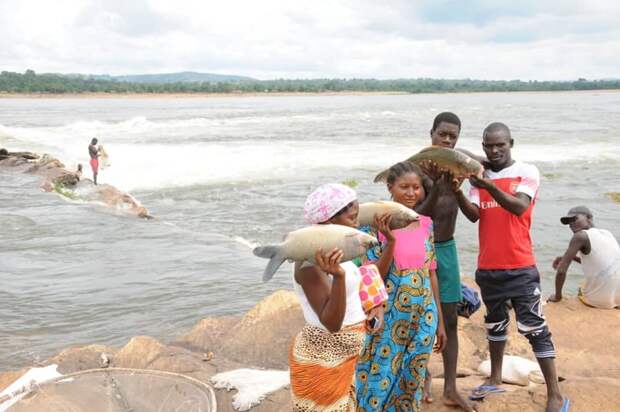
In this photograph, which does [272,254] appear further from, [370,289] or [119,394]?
[119,394]

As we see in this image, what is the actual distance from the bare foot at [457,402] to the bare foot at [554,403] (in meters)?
0.42

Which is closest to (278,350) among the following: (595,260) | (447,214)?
(447,214)

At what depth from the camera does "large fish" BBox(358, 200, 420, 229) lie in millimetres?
2969

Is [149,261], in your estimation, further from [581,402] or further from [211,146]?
[211,146]

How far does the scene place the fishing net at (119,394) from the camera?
387cm

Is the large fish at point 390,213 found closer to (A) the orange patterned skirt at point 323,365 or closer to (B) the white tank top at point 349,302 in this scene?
(B) the white tank top at point 349,302

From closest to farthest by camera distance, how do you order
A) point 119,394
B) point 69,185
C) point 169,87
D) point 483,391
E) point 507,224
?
point 507,224
point 483,391
point 119,394
point 69,185
point 169,87

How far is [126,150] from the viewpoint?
27.2 m

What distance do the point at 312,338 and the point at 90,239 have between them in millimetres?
9092

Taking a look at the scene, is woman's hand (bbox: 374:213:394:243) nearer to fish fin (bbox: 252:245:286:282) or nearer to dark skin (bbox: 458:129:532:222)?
fish fin (bbox: 252:245:286:282)

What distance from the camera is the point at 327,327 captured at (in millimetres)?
2748

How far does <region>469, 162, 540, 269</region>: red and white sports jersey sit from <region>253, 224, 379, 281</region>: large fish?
129 cm

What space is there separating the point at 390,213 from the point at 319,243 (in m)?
0.55

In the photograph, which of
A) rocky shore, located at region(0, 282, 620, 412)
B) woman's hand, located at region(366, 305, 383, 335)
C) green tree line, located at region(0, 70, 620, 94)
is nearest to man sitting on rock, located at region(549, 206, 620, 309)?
rocky shore, located at region(0, 282, 620, 412)
